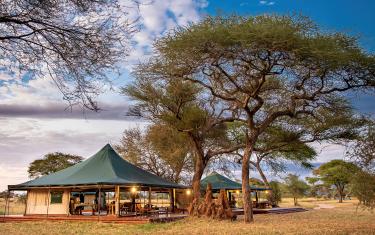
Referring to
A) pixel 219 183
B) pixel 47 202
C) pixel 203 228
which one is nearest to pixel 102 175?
pixel 47 202

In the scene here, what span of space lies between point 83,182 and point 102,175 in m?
1.26

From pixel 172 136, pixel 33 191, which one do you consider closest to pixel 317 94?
pixel 172 136

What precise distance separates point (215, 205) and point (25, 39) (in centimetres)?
1544

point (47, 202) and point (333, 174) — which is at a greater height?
point (333, 174)

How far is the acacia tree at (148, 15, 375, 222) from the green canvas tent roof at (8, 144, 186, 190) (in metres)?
5.93

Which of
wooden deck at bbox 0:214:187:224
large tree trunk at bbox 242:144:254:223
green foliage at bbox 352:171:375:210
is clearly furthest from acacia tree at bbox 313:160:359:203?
green foliage at bbox 352:171:375:210

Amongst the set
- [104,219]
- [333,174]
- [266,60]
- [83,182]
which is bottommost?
[104,219]

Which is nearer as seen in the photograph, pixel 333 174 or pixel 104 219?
pixel 104 219

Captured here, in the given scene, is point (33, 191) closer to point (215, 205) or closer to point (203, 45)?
point (215, 205)

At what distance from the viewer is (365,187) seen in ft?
50.0

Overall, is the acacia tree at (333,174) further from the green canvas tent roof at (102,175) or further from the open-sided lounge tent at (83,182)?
the green canvas tent roof at (102,175)

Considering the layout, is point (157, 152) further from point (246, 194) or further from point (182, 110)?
point (246, 194)

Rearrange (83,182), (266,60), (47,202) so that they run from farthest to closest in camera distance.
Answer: (47,202) → (83,182) → (266,60)

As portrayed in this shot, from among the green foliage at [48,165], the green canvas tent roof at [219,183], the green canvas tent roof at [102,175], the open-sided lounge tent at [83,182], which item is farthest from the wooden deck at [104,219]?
the green foliage at [48,165]
